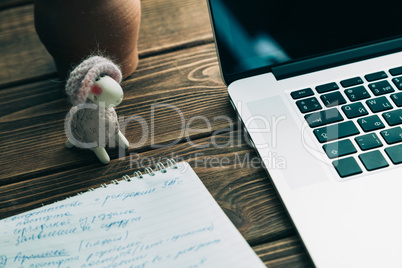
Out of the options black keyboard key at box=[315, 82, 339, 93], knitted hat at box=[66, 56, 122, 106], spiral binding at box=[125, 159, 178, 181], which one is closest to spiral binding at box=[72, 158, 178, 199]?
spiral binding at box=[125, 159, 178, 181]

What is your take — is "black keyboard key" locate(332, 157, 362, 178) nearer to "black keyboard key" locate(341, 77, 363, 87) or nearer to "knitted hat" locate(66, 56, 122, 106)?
"black keyboard key" locate(341, 77, 363, 87)

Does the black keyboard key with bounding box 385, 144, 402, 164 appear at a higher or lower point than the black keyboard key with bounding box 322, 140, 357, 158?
lower

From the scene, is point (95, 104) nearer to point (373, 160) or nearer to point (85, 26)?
point (85, 26)

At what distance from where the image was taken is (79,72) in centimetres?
43

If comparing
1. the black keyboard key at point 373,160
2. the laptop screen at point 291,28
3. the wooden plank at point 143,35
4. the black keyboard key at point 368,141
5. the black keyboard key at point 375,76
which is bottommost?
the black keyboard key at point 373,160

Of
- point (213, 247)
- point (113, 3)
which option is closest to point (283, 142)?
point (213, 247)

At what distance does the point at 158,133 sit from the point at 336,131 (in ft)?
0.75

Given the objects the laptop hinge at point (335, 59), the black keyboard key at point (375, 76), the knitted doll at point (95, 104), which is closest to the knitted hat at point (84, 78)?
the knitted doll at point (95, 104)

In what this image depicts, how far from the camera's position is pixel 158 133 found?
0.54m

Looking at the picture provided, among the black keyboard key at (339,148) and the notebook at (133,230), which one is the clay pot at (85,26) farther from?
the black keyboard key at (339,148)

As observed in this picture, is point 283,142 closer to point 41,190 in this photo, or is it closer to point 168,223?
point 168,223

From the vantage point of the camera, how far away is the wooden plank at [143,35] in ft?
2.18

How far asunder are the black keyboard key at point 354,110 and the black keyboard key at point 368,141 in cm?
3

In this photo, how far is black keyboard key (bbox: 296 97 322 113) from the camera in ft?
1.60
